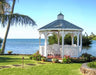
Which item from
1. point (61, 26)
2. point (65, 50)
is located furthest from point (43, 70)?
point (61, 26)

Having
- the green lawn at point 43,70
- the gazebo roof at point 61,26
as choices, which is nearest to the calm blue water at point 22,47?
the gazebo roof at point 61,26

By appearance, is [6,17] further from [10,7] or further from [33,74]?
[33,74]

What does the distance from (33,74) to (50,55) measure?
21.9 feet

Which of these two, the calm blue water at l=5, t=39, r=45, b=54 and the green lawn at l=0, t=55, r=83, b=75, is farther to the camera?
the calm blue water at l=5, t=39, r=45, b=54

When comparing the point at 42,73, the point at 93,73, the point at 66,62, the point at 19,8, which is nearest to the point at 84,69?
the point at 93,73

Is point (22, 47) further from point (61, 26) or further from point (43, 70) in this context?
point (43, 70)

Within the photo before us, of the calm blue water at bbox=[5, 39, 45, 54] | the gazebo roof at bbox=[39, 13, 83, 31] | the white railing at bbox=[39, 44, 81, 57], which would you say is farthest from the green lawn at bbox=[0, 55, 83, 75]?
the calm blue water at bbox=[5, 39, 45, 54]

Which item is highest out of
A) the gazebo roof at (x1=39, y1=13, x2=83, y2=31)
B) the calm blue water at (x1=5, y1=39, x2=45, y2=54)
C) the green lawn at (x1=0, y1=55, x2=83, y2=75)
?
the gazebo roof at (x1=39, y1=13, x2=83, y2=31)

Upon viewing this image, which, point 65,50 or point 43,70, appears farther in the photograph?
point 65,50

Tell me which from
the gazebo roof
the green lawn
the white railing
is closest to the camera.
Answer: the green lawn

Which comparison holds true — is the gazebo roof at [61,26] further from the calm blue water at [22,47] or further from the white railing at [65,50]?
the calm blue water at [22,47]

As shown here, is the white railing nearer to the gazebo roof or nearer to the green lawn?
the gazebo roof

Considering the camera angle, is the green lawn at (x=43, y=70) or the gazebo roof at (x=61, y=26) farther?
the gazebo roof at (x=61, y=26)

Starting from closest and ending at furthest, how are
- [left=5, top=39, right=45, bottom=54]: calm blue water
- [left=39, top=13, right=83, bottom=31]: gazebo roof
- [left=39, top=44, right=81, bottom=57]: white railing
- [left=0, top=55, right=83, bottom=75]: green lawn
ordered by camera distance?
[left=0, top=55, right=83, bottom=75]: green lawn
[left=39, top=13, right=83, bottom=31]: gazebo roof
[left=39, top=44, right=81, bottom=57]: white railing
[left=5, top=39, right=45, bottom=54]: calm blue water
